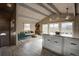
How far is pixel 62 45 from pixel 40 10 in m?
1.37

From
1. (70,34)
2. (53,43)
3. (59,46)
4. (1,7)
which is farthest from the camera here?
(53,43)

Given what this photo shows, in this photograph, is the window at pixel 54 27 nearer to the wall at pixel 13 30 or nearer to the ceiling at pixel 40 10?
the ceiling at pixel 40 10

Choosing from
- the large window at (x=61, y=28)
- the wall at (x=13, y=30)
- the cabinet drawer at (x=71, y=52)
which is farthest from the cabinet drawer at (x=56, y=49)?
the wall at (x=13, y=30)

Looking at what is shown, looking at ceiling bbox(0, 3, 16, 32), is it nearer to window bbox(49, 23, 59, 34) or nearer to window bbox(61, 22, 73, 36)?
window bbox(49, 23, 59, 34)

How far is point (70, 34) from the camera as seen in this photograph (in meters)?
2.96

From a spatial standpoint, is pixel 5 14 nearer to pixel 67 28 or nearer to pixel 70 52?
pixel 67 28

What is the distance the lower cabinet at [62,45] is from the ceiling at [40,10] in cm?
83

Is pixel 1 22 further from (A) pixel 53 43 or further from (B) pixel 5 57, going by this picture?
(A) pixel 53 43

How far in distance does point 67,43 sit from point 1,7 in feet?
7.30

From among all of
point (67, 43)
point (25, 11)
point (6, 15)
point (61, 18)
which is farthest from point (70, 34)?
point (6, 15)

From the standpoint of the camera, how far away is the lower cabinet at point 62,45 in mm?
2729

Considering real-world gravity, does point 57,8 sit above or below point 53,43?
above

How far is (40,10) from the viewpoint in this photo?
3094 mm

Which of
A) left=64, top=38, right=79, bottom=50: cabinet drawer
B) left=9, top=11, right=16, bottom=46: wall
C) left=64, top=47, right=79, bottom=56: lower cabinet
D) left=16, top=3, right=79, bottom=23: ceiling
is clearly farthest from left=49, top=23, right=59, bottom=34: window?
left=9, top=11, right=16, bottom=46: wall
